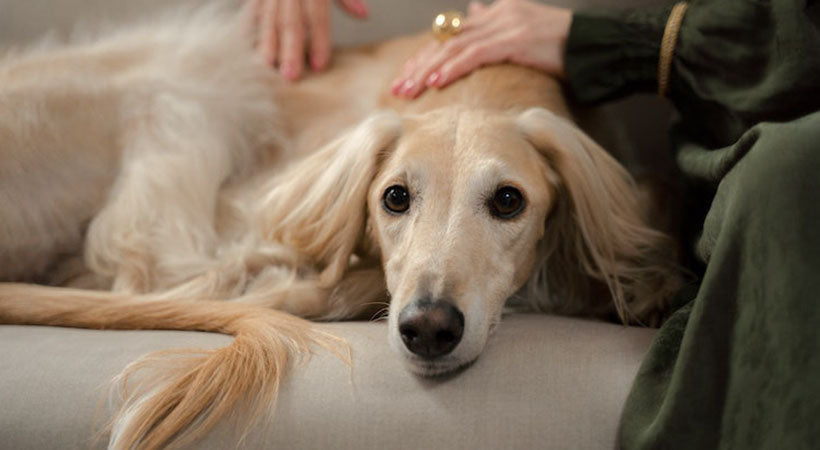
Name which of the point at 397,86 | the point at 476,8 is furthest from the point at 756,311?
the point at 476,8

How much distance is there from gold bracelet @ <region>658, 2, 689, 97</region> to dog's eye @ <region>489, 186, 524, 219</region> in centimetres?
41

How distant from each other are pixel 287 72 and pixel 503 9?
54cm

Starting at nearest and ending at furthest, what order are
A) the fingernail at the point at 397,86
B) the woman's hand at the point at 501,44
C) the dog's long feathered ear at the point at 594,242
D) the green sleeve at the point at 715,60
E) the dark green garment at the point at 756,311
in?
the dark green garment at the point at 756,311 → the green sleeve at the point at 715,60 → the dog's long feathered ear at the point at 594,242 → the woman's hand at the point at 501,44 → the fingernail at the point at 397,86

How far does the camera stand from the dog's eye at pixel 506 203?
1.10 metres

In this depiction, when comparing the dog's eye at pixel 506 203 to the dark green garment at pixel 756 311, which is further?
the dog's eye at pixel 506 203

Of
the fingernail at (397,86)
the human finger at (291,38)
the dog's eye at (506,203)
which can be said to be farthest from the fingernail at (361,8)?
the dog's eye at (506,203)

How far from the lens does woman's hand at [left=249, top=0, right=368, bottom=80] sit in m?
1.75

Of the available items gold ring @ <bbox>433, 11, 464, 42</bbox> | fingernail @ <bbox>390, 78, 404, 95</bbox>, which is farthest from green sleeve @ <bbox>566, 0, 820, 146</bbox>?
fingernail @ <bbox>390, 78, 404, 95</bbox>

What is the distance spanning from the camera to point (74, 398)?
935 mm

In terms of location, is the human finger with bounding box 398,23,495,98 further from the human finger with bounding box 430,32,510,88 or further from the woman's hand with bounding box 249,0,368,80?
the woman's hand with bounding box 249,0,368,80

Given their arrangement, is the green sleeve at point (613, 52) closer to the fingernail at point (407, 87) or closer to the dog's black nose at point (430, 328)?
the fingernail at point (407, 87)

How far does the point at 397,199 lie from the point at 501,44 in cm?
48

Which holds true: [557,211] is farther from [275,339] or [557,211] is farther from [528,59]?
[275,339]

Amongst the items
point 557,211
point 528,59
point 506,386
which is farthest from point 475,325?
point 528,59
